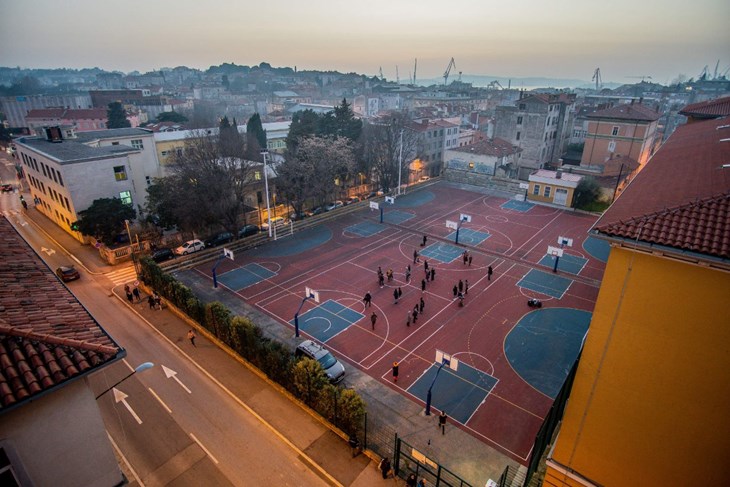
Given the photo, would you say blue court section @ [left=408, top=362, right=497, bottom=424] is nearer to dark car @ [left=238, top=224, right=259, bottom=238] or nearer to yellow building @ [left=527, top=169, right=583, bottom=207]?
dark car @ [left=238, top=224, right=259, bottom=238]

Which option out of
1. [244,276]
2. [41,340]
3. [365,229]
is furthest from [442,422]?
[365,229]

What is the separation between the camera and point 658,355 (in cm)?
1047

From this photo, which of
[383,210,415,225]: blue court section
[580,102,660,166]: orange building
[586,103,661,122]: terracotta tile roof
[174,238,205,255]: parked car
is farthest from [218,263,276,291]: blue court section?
[586,103,661,122]: terracotta tile roof

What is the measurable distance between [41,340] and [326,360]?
14421mm

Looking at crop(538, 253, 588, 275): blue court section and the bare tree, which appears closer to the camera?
crop(538, 253, 588, 275): blue court section

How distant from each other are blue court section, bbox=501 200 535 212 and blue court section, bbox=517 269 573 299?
19.1 metres

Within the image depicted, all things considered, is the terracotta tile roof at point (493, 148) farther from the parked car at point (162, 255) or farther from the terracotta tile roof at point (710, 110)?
the parked car at point (162, 255)

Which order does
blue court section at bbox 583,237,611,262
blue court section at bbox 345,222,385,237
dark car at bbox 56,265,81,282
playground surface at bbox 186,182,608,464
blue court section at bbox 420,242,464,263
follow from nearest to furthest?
playground surface at bbox 186,182,608,464 < dark car at bbox 56,265,81,282 < blue court section at bbox 420,242,464,263 < blue court section at bbox 583,237,611,262 < blue court section at bbox 345,222,385,237

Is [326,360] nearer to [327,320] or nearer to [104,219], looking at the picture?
[327,320]

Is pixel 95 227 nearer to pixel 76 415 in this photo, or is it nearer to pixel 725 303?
pixel 76 415

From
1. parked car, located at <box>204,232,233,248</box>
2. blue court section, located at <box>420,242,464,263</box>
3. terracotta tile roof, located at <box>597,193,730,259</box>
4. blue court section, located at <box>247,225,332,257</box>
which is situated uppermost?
terracotta tile roof, located at <box>597,193,730,259</box>

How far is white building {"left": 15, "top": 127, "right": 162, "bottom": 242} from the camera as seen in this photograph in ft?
125

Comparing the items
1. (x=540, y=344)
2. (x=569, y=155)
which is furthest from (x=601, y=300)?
(x=569, y=155)

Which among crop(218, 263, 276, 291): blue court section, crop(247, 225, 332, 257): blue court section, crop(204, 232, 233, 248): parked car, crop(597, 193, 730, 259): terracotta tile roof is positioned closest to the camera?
crop(597, 193, 730, 259): terracotta tile roof
